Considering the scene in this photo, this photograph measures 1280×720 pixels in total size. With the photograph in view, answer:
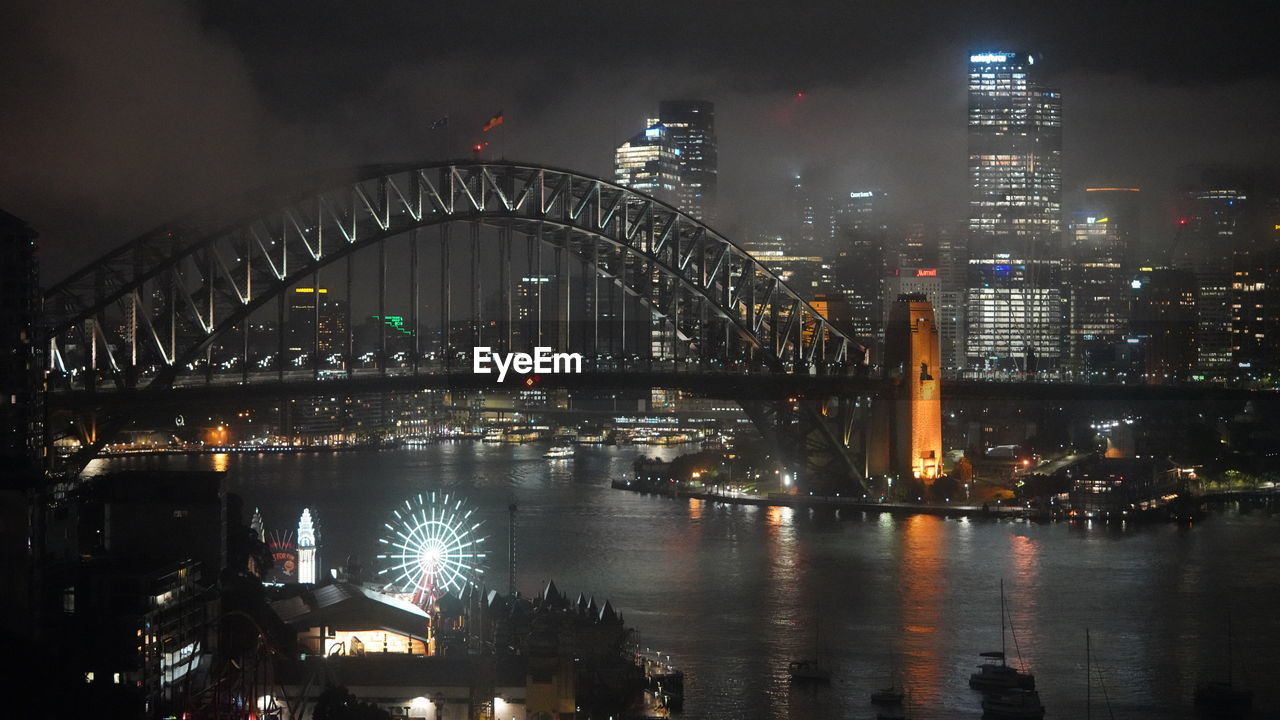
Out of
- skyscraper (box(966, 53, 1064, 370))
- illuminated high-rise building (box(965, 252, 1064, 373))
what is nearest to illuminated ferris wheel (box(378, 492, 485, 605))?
skyscraper (box(966, 53, 1064, 370))

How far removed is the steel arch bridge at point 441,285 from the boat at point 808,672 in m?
12.8

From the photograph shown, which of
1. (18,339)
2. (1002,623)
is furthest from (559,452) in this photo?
(18,339)

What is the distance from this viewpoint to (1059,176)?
412ft

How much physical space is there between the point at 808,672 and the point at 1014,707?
325 centimetres

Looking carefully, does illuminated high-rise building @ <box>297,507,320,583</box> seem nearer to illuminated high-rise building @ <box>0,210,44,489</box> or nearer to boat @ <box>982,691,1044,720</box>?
illuminated high-rise building @ <box>0,210,44,489</box>

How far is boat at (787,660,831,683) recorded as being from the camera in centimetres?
2627

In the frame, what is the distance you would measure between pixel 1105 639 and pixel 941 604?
3.72m

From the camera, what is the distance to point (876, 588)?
34.5 m

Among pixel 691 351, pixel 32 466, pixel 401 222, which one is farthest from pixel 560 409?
pixel 32 466

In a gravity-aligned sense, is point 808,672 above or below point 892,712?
above

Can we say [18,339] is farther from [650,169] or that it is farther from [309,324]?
[650,169]

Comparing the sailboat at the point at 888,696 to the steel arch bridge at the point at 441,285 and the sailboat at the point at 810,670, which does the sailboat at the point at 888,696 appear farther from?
the steel arch bridge at the point at 441,285

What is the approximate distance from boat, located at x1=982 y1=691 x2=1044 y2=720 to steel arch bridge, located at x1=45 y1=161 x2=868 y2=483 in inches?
625

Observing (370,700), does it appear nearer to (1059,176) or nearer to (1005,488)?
(1005,488)
